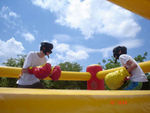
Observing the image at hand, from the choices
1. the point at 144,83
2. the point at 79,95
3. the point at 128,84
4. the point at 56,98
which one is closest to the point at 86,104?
the point at 79,95

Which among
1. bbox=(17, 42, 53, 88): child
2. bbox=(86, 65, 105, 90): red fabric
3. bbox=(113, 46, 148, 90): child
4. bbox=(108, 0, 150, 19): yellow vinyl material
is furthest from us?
bbox=(86, 65, 105, 90): red fabric

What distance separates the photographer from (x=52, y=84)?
8.54 metres

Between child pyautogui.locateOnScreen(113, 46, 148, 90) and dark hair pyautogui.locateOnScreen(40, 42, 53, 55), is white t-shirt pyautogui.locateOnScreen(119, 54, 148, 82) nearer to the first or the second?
child pyautogui.locateOnScreen(113, 46, 148, 90)

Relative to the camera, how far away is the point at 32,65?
1.94 meters

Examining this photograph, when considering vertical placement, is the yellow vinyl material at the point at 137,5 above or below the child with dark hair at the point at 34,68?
above

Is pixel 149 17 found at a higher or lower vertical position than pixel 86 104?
higher

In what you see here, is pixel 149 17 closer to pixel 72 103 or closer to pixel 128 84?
pixel 128 84

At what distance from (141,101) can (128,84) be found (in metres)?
0.85

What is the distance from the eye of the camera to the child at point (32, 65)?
1.89 metres

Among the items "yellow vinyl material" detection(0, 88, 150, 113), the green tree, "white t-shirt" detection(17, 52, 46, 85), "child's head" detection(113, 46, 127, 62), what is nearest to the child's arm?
"child's head" detection(113, 46, 127, 62)

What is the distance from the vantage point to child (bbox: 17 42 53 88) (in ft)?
6.19

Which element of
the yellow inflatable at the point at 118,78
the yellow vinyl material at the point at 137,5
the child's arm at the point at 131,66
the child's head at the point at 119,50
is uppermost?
the yellow vinyl material at the point at 137,5

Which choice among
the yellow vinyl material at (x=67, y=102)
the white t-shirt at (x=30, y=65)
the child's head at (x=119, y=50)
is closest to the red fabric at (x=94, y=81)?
the child's head at (x=119, y=50)

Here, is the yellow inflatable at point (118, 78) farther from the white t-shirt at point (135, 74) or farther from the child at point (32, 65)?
the child at point (32, 65)
